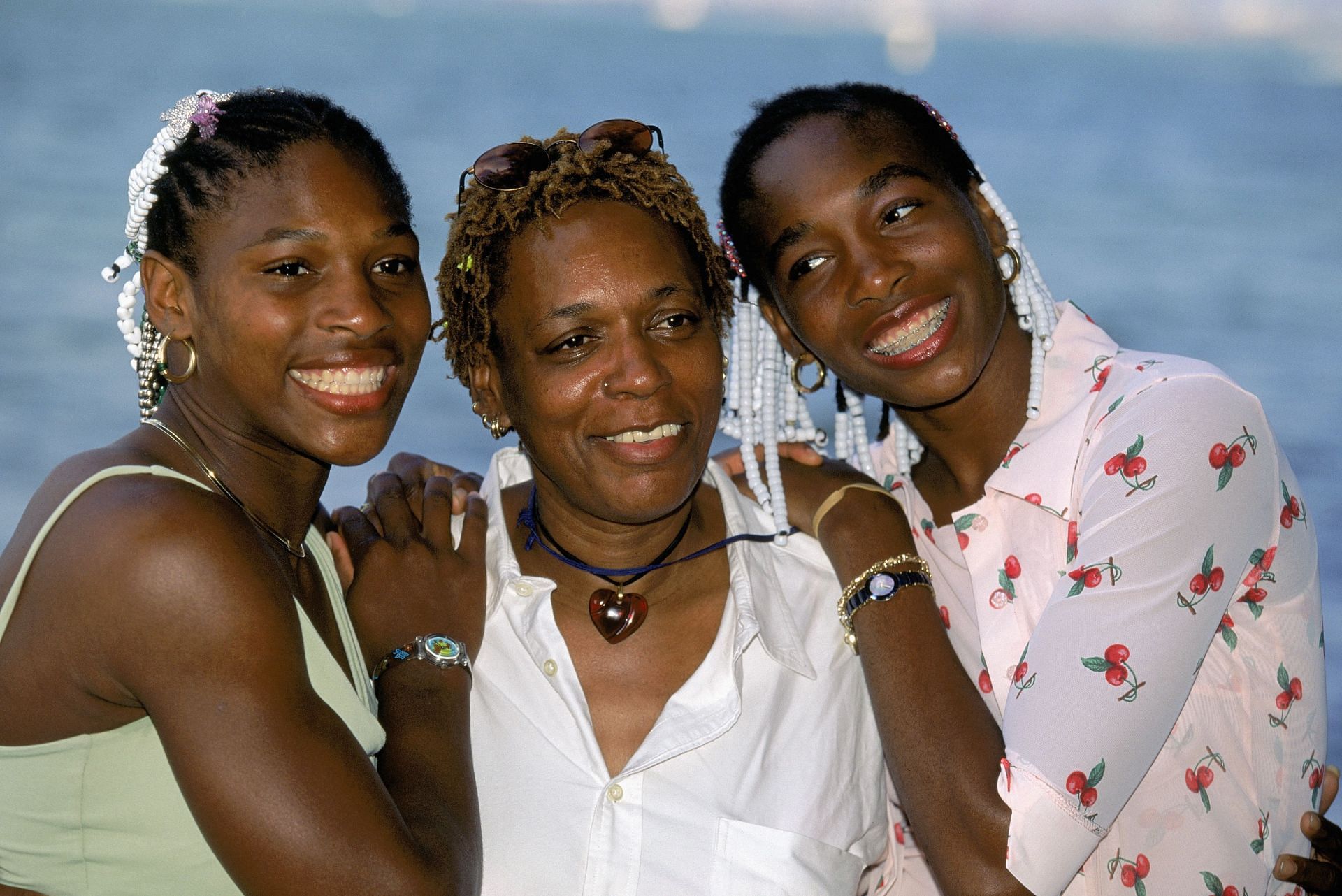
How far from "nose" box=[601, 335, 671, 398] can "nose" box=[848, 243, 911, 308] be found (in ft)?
1.51

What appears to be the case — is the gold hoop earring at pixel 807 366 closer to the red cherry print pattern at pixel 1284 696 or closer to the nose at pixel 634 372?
the nose at pixel 634 372

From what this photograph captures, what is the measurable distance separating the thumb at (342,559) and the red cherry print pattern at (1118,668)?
143 cm

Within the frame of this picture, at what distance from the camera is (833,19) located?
551 inches

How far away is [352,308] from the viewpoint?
8.32 ft

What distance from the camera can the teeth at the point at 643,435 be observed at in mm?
2826

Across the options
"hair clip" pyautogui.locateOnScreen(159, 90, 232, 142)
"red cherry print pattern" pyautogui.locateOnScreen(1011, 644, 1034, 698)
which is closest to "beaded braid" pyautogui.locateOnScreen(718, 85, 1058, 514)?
"red cherry print pattern" pyautogui.locateOnScreen(1011, 644, 1034, 698)

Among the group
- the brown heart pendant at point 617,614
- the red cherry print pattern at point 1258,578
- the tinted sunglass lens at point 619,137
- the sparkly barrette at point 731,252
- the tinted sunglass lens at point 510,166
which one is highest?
the tinted sunglass lens at point 619,137

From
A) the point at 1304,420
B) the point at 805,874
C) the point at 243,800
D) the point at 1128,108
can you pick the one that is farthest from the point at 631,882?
the point at 1128,108

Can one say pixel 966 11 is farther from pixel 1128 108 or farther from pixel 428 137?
pixel 428 137

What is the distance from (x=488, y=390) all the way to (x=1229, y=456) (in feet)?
4.81

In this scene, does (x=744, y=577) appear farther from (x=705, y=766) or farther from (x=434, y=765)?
(x=434, y=765)

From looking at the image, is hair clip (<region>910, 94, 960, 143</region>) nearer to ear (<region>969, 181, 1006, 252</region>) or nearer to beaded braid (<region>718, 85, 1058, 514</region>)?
beaded braid (<region>718, 85, 1058, 514</region>)

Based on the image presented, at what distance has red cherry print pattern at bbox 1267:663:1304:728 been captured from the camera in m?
2.83

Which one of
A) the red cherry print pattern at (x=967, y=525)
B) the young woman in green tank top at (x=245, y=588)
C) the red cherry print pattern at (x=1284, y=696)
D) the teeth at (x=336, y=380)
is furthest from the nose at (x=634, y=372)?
the red cherry print pattern at (x=1284, y=696)
